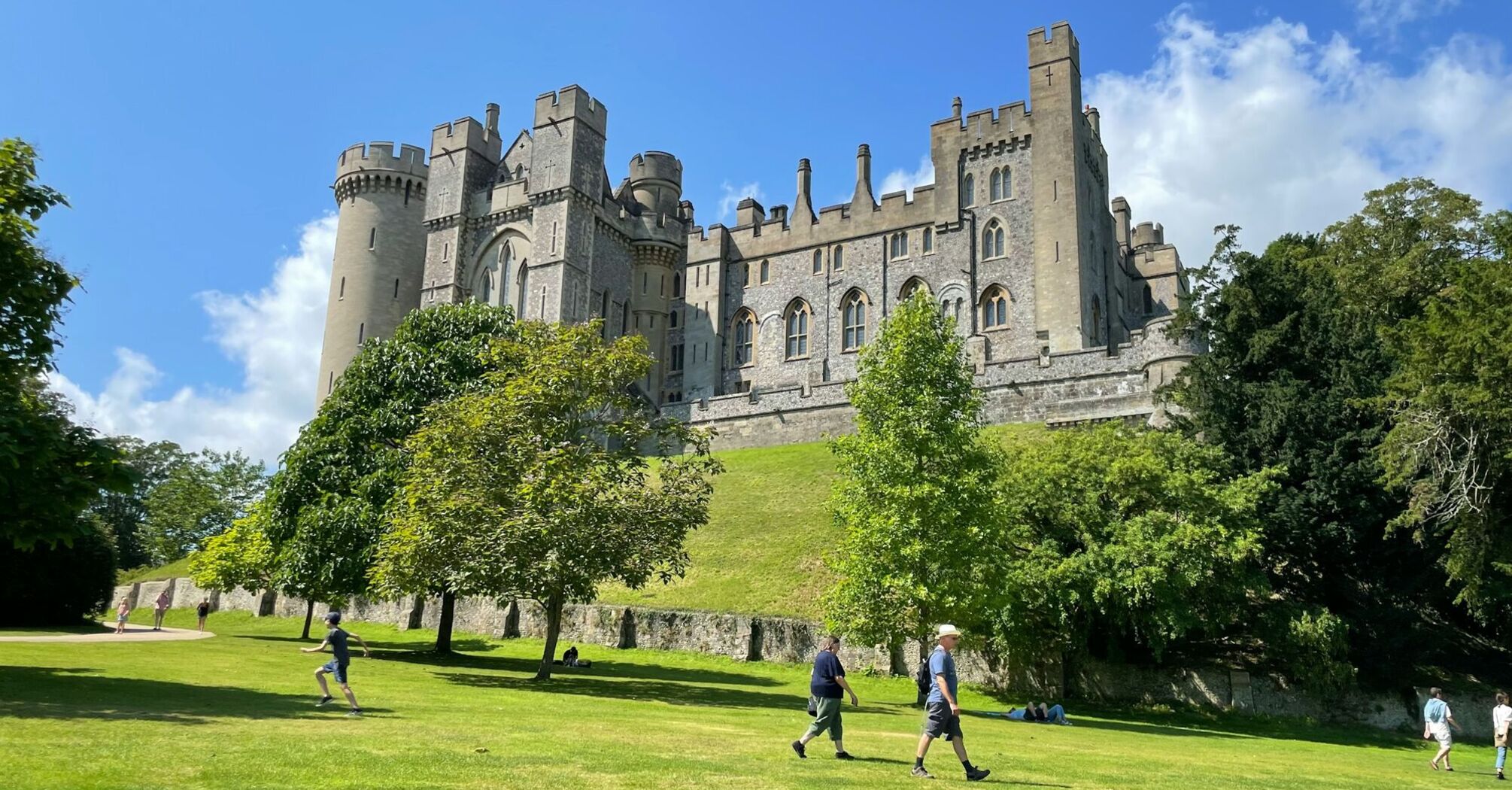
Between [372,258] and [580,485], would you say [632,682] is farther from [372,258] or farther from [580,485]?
[372,258]

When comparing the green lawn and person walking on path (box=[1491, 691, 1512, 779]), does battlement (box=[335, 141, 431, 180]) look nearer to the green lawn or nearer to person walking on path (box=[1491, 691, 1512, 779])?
the green lawn

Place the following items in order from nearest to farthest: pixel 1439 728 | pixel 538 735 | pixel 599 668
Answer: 1. pixel 538 735
2. pixel 1439 728
3. pixel 599 668

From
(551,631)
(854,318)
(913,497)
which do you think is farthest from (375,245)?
(913,497)

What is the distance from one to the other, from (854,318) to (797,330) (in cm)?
371

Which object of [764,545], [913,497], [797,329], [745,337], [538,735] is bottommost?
[538,735]

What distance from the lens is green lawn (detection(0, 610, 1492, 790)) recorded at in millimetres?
9227

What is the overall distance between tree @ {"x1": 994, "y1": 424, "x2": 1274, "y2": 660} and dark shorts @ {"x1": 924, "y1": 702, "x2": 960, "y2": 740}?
1130cm

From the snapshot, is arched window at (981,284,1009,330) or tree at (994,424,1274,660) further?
arched window at (981,284,1009,330)

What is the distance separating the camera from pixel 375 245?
6625cm

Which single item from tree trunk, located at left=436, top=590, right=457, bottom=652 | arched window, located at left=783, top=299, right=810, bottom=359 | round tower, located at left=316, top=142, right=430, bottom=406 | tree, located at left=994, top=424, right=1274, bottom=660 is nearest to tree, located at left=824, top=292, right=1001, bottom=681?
tree, located at left=994, top=424, right=1274, bottom=660

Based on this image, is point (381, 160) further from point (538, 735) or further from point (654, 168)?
point (538, 735)

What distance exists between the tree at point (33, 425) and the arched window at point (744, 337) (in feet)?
160

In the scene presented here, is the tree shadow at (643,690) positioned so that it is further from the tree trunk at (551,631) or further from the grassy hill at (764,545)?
the grassy hill at (764,545)

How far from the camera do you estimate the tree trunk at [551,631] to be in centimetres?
2147
